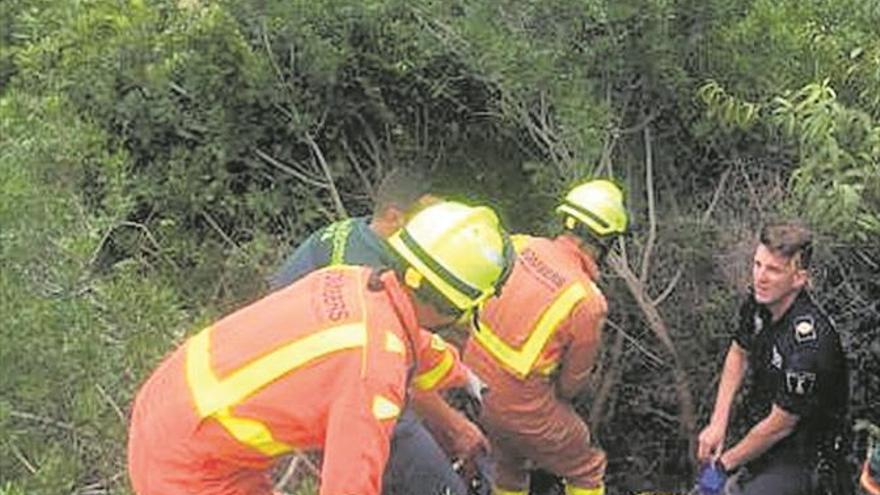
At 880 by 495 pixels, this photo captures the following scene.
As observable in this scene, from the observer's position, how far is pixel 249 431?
3404mm

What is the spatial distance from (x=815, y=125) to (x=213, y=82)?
408 cm

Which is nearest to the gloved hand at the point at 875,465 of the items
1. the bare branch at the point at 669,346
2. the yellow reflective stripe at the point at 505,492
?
the yellow reflective stripe at the point at 505,492

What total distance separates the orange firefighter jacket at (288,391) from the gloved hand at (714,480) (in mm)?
2020

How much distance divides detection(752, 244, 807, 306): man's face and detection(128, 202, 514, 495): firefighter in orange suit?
1.56 m

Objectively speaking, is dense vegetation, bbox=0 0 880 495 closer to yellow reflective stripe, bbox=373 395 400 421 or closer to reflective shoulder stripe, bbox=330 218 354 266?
reflective shoulder stripe, bbox=330 218 354 266

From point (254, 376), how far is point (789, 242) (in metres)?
2.21

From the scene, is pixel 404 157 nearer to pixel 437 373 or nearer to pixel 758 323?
pixel 758 323

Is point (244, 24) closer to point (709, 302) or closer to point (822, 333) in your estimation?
point (709, 302)

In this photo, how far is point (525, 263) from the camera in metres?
5.52

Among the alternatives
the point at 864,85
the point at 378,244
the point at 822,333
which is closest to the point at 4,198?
the point at 378,244

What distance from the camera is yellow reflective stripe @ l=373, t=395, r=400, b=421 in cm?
322

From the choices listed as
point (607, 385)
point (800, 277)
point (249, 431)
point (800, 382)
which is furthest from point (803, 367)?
point (249, 431)

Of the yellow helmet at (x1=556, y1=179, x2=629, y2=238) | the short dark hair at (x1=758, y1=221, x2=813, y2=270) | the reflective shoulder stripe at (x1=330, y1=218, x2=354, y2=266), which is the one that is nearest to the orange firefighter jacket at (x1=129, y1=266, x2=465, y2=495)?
the reflective shoulder stripe at (x1=330, y1=218, x2=354, y2=266)

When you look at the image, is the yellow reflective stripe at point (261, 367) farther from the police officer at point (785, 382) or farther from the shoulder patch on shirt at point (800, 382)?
the shoulder patch on shirt at point (800, 382)
